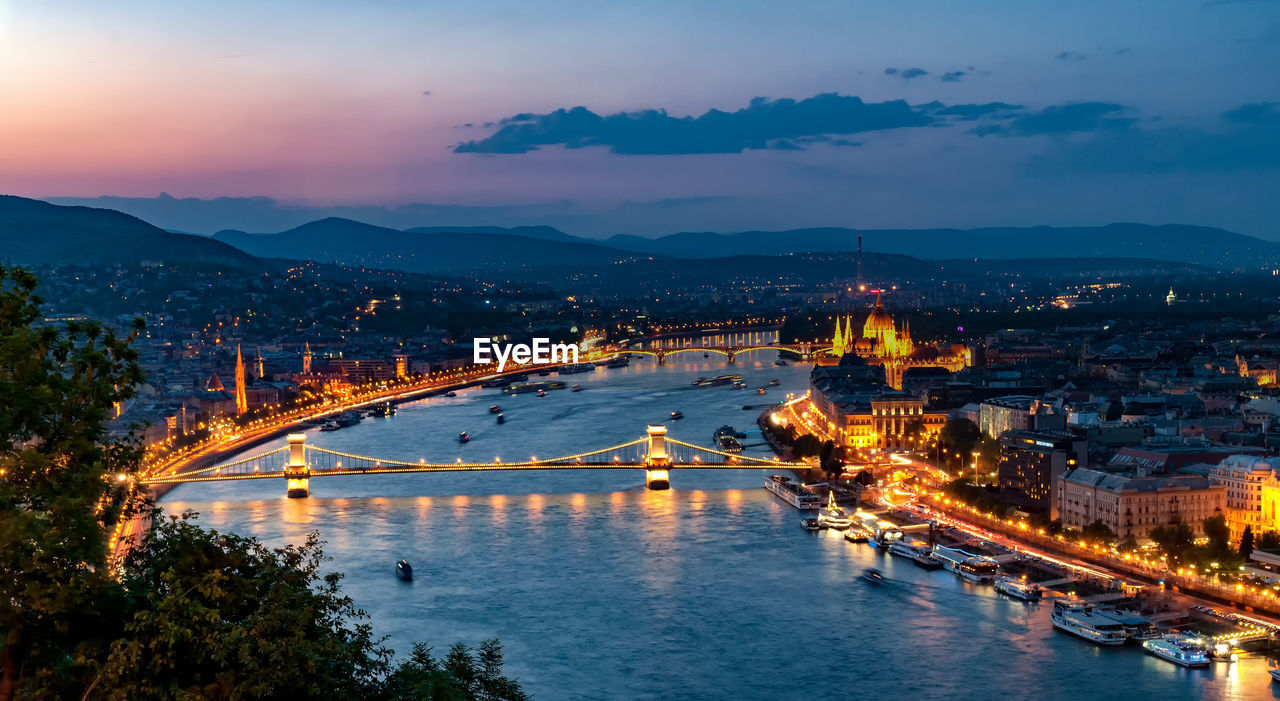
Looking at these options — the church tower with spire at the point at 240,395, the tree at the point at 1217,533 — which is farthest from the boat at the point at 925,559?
the church tower with spire at the point at 240,395

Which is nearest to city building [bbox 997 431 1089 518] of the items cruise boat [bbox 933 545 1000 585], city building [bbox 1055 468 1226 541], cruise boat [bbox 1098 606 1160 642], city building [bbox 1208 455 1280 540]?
city building [bbox 1055 468 1226 541]

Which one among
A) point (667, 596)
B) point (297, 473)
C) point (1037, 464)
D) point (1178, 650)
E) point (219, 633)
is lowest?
point (1178, 650)

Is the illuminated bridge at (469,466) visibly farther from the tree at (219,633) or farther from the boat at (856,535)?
the tree at (219,633)

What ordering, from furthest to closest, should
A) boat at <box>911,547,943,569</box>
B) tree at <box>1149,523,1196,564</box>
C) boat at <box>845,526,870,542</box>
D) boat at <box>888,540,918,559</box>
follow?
boat at <box>845,526,870,542</box> < boat at <box>888,540,918,559</box> < boat at <box>911,547,943,569</box> < tree at <box>1149,523,1196,564</box>

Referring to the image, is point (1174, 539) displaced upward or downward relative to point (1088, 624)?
upward

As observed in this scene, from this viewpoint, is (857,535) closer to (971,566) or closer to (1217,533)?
(971,566)

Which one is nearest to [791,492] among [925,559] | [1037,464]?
[1037,464]

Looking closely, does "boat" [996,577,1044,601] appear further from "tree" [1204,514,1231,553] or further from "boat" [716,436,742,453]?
"boat" [716,436,742,453]

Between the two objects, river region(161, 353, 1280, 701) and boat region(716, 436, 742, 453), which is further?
boat region(716, 436, 742, 453)
